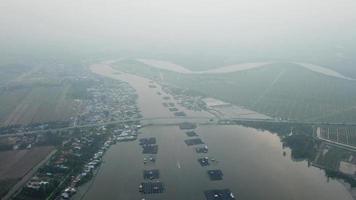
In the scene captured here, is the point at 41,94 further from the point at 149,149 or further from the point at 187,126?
the point at 149,149

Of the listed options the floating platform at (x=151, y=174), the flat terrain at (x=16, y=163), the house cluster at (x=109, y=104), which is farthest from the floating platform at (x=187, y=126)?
the flat terrain at (x=16, y=163)

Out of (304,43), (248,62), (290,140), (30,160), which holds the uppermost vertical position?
(304,43)

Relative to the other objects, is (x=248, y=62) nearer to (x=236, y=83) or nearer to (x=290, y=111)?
(x=236, y=83)

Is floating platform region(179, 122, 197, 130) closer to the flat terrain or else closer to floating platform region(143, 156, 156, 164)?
floating platform region(143, 156, 156, 164)

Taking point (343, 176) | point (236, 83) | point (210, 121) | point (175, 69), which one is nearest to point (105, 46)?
point (175, 69)

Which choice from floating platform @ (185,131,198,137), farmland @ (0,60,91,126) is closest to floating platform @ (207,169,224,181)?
floating platform @ (185,131,198,137)
